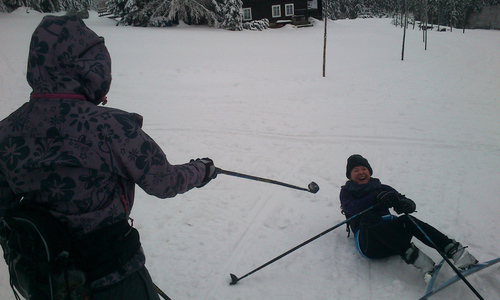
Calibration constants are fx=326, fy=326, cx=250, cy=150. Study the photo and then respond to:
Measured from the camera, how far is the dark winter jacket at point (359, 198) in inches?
143

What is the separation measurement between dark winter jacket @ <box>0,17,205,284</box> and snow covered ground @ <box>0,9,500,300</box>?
2.16 m

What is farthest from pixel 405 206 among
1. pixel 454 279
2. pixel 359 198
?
pixel 454 279

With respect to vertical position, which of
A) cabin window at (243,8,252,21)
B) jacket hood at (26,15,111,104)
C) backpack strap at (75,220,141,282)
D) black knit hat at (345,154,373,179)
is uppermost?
cabin window at (243,8,252,21)

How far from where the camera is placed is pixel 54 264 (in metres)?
1.40

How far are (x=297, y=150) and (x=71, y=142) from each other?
18.7 feet

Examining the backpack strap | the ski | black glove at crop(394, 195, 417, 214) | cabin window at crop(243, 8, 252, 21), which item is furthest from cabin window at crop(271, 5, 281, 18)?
the backpack strap

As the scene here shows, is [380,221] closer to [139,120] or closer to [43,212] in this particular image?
[139,120]

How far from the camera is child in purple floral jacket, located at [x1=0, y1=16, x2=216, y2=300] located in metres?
1.41

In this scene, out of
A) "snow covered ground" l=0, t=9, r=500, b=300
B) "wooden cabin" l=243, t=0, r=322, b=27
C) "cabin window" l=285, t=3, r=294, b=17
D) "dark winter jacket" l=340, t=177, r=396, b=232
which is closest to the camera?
"snow covered ground" l=0, t=9, r=500, b=300

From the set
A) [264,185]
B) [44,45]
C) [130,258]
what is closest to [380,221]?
[264,185]

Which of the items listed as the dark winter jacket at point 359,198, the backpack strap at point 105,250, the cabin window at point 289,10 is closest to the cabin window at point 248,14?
the cabin window at point 289,10

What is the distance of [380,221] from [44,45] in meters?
3.33

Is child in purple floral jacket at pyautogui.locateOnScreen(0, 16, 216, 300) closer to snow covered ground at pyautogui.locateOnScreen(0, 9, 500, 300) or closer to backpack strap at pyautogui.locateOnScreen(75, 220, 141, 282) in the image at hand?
backpack strap at pyautogui.locateOnScreen(75, 220, 141, 282)

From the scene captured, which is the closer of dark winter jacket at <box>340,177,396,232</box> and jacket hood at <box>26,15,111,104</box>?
jacket hood at <box>26,15,111,104</box>
